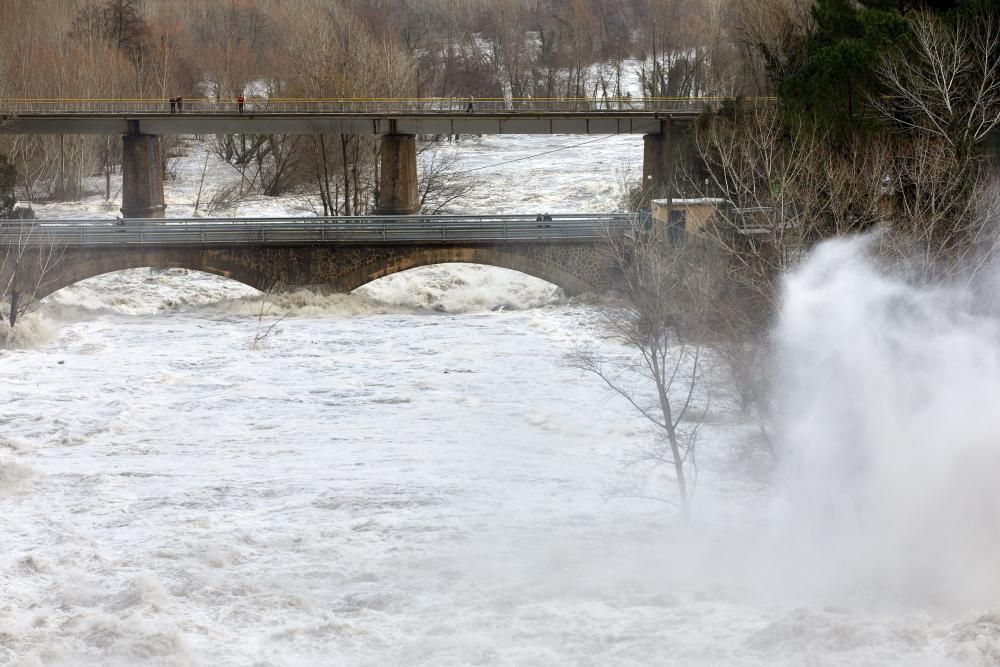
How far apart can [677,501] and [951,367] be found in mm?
6678

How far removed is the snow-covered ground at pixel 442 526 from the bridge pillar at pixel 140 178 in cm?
1623

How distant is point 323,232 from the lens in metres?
45.8

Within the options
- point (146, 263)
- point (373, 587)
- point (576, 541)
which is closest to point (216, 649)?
point (373, 587)

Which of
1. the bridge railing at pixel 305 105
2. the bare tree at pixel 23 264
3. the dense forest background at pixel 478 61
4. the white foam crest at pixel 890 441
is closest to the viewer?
the white foam crest at pixel 890 441

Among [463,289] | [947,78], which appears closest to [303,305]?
[463,289]

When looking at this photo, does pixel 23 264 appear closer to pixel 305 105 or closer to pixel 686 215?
pixel 305 105

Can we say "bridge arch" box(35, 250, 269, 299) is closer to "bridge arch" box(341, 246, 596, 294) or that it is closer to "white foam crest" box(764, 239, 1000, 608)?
"bridge arch" box(341, 246, 596, 294)

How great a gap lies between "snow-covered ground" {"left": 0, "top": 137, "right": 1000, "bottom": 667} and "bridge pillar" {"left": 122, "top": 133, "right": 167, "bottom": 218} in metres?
16.2

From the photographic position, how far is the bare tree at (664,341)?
26125mm

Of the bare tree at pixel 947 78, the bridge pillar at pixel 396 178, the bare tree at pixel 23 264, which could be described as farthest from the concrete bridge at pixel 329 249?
the bare tree at pixel 947 78

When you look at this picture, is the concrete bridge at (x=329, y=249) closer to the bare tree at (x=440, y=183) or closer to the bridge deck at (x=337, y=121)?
the bridge deck at (x=337, y=121)

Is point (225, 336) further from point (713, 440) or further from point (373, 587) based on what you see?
point (373, 587)

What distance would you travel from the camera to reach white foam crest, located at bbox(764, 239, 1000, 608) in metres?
19.6

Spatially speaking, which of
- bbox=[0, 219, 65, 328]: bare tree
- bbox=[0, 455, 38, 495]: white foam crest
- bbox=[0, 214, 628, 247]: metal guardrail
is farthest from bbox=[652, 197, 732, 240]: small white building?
bbox=[0, 219, 65, 328]: bare tree
